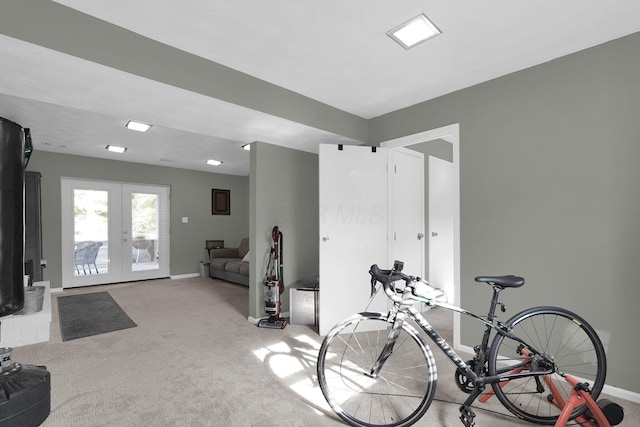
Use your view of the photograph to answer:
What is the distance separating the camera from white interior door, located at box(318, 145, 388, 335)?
3.50 meters

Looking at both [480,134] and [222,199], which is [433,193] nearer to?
[480,134]

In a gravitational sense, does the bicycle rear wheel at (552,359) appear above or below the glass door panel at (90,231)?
below

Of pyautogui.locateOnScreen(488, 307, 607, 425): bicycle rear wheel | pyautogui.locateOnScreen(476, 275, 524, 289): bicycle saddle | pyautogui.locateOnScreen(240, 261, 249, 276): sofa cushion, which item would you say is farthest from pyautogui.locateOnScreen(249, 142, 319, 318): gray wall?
pyautogui.locateOnScreen(476, 275, 524, 289): bicycle saddle

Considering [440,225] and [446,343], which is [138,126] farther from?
[440,225]

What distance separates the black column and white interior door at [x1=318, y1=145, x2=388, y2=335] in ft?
9.28

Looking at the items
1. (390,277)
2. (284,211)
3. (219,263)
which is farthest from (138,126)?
(390,277)

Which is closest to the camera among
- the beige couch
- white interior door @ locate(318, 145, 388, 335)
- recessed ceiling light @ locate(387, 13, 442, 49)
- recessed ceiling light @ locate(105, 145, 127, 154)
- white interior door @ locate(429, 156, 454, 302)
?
recessed ceiling light @ locate(387, 13, 442, 49)

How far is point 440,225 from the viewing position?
15.7 ft

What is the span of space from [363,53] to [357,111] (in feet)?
4.16

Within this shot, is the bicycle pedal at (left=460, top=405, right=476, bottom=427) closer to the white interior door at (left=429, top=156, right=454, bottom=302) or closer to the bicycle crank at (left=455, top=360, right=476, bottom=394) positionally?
the bicycle crank at (left=455, top=360, right=476, bottom=394)

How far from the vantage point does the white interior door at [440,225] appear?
4.60 m

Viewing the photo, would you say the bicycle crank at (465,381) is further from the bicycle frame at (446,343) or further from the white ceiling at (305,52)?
the white ceiling at (305,52)

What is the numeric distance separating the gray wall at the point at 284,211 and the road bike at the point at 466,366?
157 centimetres

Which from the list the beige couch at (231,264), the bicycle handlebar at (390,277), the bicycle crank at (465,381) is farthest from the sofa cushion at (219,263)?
the bicycle crank at (465,381)
